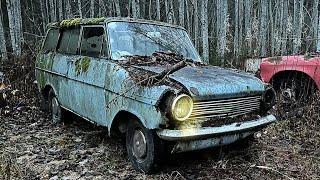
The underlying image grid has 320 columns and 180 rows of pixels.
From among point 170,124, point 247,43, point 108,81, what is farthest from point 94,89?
point 247,43

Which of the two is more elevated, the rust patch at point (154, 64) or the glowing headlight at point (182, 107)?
the rust patch at point (154, 64)

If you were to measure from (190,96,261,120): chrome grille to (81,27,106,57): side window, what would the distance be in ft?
6.03

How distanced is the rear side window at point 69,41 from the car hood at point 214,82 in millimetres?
1868

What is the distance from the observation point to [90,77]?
5.50m

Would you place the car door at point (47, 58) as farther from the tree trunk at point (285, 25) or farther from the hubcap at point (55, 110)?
the tree trunk at point (285, 25)

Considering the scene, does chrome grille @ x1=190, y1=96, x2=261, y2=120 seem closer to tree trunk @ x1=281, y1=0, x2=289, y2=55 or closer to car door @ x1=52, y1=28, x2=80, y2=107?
car door @ x1=52, y1=28, x2=80, y2=107

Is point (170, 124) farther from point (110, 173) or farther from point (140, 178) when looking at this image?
point (110, 173)

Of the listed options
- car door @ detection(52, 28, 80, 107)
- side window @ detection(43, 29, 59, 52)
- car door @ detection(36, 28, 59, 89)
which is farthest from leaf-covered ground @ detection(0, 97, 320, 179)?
side window @ detection(43, 29, 59, 52)

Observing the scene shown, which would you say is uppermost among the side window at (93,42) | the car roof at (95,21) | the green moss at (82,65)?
the car roof at (95,21)

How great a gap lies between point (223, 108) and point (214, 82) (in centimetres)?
32

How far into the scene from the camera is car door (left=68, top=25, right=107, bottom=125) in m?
5.31

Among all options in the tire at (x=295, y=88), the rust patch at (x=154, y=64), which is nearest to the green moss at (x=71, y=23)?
the rust patch at (x=154, y=64)

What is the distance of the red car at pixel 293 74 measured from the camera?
678cm

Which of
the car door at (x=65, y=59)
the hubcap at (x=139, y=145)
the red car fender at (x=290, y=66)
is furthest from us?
the red car fender at (x=290, y=66)
